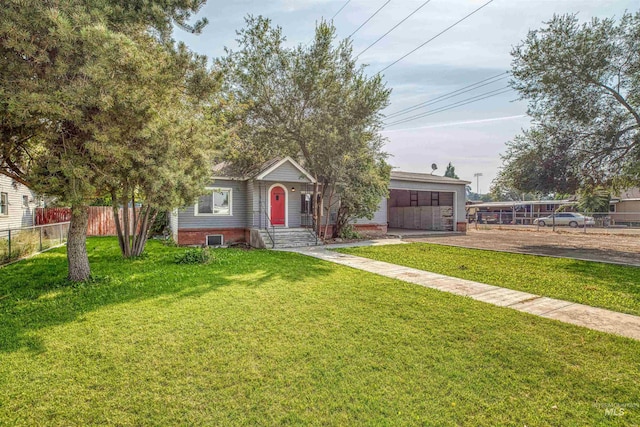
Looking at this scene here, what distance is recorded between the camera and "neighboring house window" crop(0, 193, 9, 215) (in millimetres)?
14008

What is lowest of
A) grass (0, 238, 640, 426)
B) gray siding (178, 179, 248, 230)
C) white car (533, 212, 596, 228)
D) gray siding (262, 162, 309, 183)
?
grass (0, 238, 640, 426)

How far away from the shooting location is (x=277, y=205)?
15141 mm

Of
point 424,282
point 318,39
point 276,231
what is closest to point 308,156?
point 276,231

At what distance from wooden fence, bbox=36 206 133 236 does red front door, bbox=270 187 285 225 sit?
9.72 m

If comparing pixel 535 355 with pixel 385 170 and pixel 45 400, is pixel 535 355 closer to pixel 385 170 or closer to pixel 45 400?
pixel 45 400

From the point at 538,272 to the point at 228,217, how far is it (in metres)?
12.0

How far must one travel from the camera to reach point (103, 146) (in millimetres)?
5449

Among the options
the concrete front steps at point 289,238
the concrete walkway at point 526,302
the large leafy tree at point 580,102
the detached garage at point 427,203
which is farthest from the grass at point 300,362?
the detached garage at point 427,203

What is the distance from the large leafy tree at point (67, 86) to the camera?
468 centimetres

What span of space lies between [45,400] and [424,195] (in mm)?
23258

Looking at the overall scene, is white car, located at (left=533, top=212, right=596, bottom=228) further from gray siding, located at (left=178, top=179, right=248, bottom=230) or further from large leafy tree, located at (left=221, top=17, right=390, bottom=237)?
gray siding, located at (left=178, top=179, right=248, bottom=230)

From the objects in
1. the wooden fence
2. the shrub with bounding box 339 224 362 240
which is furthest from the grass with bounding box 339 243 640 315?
the wooden fence

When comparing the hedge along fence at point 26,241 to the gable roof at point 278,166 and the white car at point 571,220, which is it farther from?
the white car at point 571,220

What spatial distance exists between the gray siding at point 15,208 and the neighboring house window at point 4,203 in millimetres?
162
